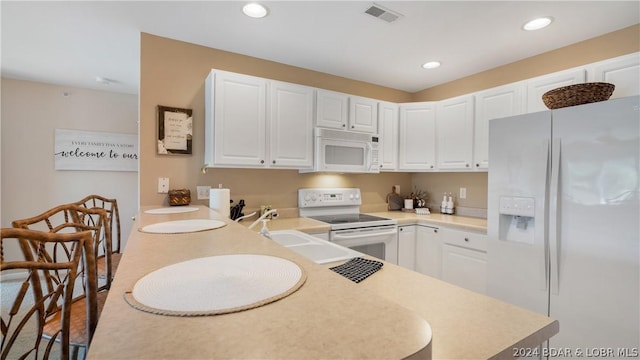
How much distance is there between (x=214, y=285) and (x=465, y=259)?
2534 mm

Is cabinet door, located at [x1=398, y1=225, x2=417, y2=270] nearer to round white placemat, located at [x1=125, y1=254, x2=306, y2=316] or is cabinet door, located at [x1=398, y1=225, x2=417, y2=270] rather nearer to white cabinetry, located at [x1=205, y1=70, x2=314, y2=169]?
white cabinetry, located at [x1=205, y1=70, x2=314, y2=169]

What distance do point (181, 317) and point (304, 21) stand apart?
2150 millimetres

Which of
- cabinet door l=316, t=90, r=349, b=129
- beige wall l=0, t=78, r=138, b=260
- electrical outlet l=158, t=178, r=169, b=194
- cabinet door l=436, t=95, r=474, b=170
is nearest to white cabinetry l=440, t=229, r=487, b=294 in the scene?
cabinet door l=436, t=95, r=474, b=170

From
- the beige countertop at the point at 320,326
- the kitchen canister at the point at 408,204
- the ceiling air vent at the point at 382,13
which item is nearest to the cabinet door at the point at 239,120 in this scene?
the ceiling air vent at the point at 382,13

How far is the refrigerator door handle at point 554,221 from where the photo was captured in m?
1.80

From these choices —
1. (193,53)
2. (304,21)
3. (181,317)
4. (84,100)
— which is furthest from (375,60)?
(84,100)

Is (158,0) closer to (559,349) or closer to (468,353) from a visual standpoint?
(468,353)

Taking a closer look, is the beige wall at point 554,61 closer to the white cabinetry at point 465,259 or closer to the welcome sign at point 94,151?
the white cabinetry at point 465,259

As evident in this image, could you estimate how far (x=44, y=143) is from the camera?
11.9 feet

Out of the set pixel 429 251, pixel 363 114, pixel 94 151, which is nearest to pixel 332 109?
pixel 363 114

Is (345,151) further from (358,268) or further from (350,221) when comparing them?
(358,268)

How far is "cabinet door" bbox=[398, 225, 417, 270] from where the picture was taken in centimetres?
287

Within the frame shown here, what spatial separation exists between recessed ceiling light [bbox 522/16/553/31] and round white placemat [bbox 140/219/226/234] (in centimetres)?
252

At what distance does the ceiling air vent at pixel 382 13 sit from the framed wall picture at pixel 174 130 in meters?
1.64
